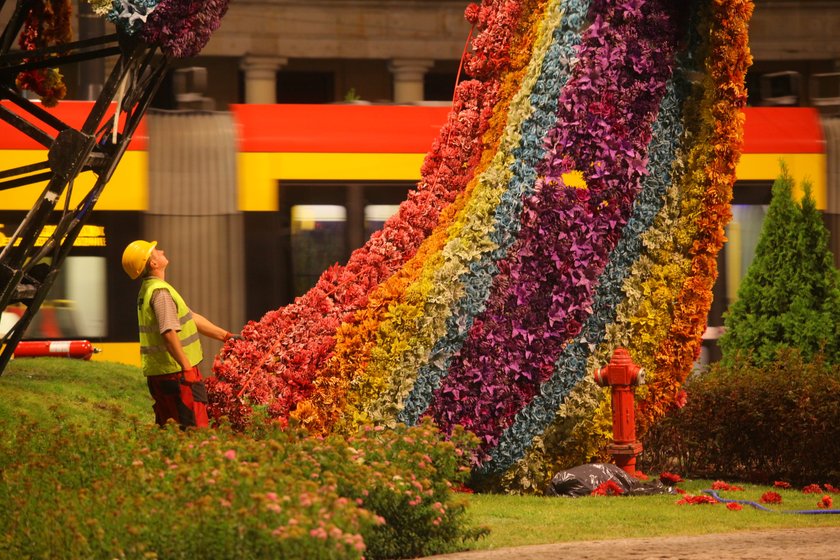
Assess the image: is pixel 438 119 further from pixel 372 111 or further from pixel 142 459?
pixel 142 459

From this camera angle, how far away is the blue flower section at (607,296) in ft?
30.8

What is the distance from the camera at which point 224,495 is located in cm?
608

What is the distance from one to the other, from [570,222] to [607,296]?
1.91 feet

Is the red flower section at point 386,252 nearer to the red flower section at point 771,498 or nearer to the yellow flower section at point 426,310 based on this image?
the yellow flower section at point 426,310

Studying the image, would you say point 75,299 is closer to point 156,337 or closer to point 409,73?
point 156,337

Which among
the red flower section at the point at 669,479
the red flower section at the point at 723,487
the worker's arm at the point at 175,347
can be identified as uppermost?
the worker's arm at the point at 175,347

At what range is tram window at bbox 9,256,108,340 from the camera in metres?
15.5

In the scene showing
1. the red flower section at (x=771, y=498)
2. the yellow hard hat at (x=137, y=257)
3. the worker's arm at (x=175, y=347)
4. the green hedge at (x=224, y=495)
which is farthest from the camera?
the red flower section at (x=771, y=498)

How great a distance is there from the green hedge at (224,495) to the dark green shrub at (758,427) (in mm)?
3437

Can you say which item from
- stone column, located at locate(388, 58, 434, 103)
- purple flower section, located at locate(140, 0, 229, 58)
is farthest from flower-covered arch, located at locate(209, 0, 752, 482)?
stone column, located at locate(388, 58, 434, 103)

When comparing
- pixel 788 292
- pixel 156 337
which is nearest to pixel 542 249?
pixel 156 337

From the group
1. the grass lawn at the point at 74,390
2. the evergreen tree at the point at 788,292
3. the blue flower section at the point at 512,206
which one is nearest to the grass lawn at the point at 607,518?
the blue flower section at the point at 512,206

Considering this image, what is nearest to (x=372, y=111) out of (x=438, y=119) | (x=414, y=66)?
(x=438, y=119)

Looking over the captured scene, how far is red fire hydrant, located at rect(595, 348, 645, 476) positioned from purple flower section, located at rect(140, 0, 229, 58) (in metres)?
3.52
